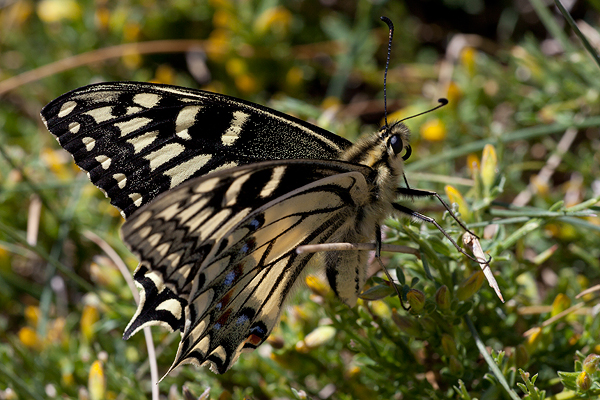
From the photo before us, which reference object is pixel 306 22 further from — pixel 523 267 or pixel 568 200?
pixel 523 267

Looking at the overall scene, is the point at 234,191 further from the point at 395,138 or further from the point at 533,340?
the point at 533,340

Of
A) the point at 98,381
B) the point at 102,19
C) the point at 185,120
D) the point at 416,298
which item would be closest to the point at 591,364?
the point at 416,298

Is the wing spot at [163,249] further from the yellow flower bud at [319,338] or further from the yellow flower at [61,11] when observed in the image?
the yellow flower at [61,11]

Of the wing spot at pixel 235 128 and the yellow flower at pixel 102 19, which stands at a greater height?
the yellow flower at pixel 102 19

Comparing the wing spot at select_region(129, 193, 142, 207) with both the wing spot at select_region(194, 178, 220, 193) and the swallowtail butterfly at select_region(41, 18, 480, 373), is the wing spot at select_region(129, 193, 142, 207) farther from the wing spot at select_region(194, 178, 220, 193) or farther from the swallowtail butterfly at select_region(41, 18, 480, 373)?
the wing spot at select_region(194, 178, 220, 193)

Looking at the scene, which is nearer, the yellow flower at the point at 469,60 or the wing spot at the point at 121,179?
the wing spot at the point at 121,179

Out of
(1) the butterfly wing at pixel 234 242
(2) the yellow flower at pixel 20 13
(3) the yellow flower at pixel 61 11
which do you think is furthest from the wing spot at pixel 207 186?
(2) the yellow flower at pixel 20 13

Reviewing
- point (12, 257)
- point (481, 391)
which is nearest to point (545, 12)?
point (481, 391)
